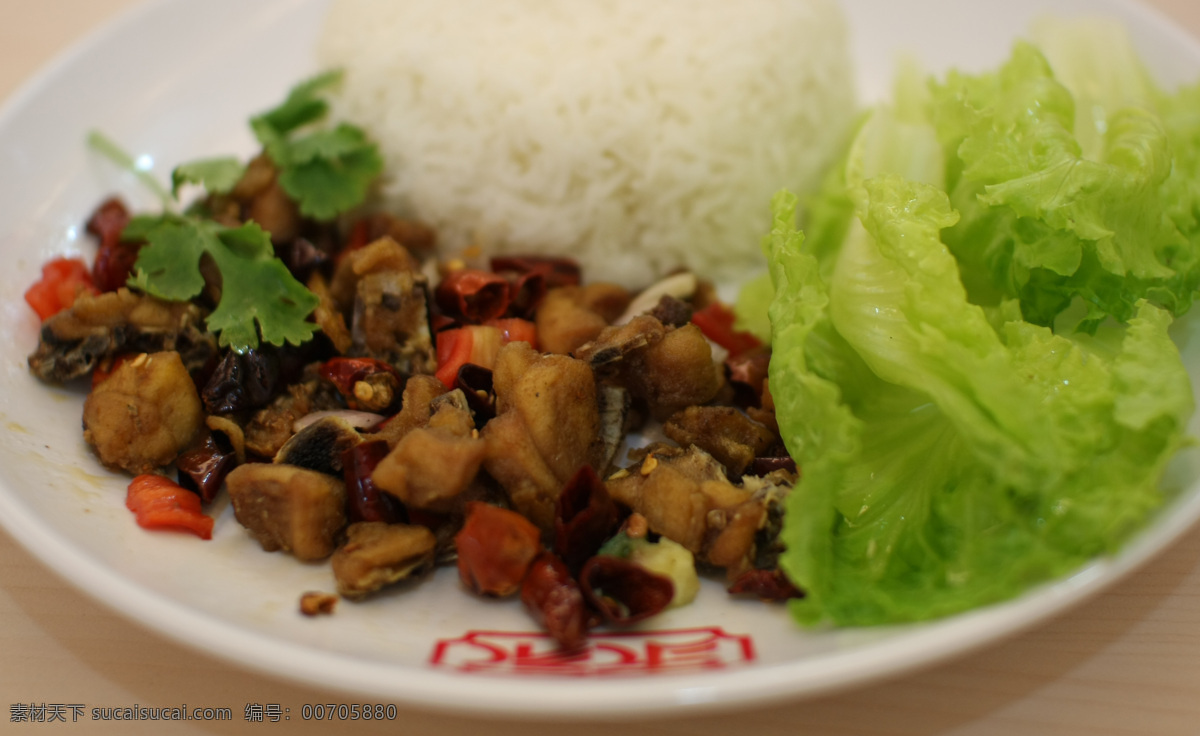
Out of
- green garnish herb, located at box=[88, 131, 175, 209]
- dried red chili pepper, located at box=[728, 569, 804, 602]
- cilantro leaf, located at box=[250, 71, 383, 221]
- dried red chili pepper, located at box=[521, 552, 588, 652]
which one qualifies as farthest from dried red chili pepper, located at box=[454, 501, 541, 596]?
green garnish herb, located at box=[88, 131, 175, 209]

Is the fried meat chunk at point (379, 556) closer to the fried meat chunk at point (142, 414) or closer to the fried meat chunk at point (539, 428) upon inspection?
the fried meat chunk at point (539, 428)

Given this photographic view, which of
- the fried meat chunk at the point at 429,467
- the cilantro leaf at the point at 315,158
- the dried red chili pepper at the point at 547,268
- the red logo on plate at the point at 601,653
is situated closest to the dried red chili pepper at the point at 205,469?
the fried meat chunk at the point at 429,467

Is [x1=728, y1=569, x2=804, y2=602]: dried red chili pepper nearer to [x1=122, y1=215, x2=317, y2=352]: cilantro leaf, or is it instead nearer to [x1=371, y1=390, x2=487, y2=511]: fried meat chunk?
[x1=371, y1=390, x2=487, y2=511]: fried meat chunk

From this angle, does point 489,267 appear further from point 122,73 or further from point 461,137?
point 122,73

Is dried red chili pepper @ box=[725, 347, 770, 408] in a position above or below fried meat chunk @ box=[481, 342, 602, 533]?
below

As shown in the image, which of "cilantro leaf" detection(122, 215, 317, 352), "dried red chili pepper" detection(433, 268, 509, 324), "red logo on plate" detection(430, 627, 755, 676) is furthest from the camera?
"dried red chili pepper" detection(433, 268, 509, 324)

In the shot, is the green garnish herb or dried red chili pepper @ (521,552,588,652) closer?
dried red chili pepper @ (521,552,588,652)
